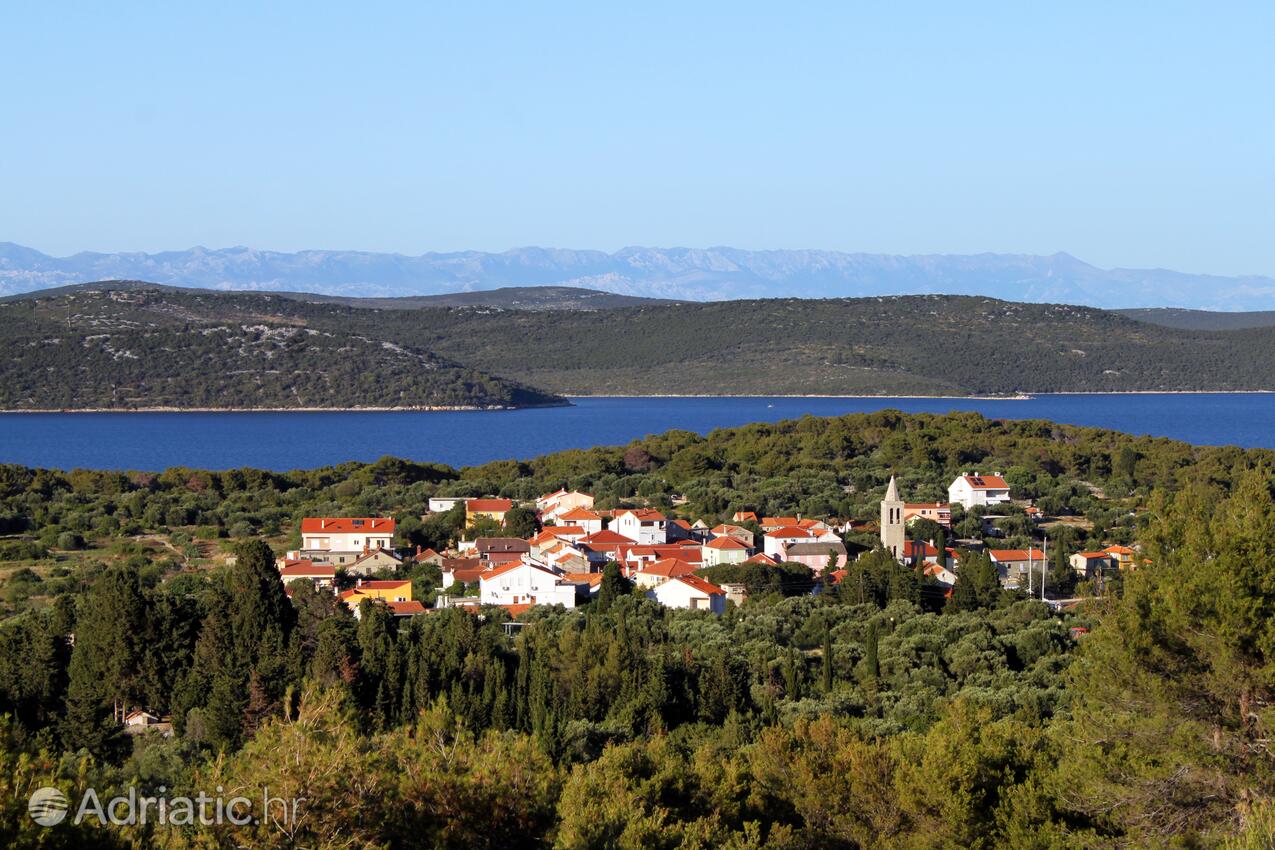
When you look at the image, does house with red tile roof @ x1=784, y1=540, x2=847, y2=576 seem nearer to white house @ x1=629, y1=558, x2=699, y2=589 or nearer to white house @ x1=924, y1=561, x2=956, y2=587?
white house @ x1=924, y1=561, x2=956, y2=587

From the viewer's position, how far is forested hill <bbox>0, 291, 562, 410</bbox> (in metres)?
115

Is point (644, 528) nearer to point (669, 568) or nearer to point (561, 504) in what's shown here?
point (561, 504)

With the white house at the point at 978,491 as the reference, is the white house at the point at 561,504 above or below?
below

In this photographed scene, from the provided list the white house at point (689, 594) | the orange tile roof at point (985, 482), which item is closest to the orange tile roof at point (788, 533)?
the white house at point (689, 594)

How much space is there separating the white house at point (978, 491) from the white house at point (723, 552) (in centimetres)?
1022

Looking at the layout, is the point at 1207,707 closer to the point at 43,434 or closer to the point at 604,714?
the point at 604,714

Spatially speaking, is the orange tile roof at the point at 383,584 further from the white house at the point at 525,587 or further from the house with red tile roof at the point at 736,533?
the house with red tile roof at the point at 736,533

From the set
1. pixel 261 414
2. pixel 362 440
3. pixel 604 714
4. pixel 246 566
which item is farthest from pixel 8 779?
pixel 261 414

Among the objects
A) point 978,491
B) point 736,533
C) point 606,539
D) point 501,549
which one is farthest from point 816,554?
point 978,491

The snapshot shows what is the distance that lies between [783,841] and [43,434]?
86.5 m

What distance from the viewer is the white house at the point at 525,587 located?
2897 centimetres

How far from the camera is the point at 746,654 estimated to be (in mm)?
23875

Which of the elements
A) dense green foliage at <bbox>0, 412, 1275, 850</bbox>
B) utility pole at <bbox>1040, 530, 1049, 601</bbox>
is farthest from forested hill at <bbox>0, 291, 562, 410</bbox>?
utility pole at <bbox>1040, 530, 1049, 601</bbox>

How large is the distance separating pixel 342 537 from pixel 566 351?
411ft
